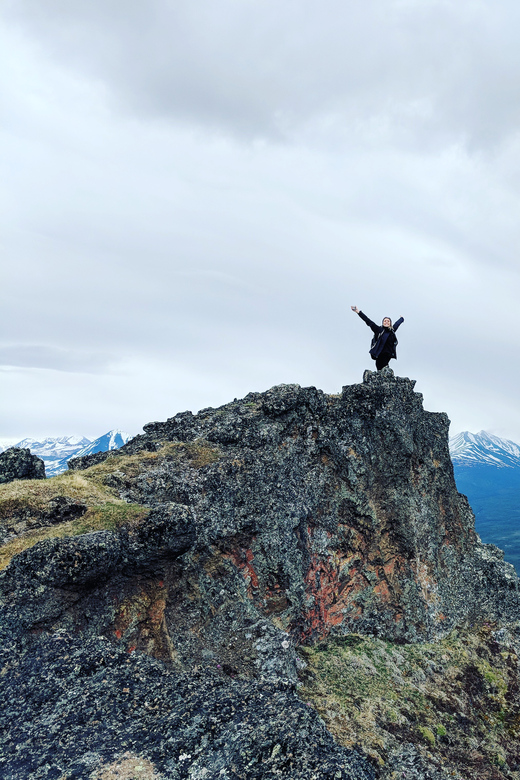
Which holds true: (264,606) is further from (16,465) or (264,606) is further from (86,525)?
(16,465)

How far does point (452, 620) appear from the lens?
120 ft

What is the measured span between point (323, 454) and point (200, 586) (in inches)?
559

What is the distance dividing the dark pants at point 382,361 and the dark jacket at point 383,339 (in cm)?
34

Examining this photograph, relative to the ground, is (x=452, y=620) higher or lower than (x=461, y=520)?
lower

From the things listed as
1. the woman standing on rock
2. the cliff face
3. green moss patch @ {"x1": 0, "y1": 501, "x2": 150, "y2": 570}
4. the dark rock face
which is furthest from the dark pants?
the dark rock face

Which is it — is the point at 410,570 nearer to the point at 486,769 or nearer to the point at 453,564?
the point at 453,564

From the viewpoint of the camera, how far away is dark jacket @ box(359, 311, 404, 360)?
36.2m

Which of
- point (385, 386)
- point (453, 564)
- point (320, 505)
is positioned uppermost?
point (385, 386)

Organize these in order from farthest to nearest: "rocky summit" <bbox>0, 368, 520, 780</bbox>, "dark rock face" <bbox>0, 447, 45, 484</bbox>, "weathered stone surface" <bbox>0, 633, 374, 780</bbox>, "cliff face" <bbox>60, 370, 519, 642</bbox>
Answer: "dark rock face" <bbox>0, 447, 45, 484</bbox>, "cliff face" <bbox>60, 370, 519, 642</bbox>, "rocky summit" <bbox>0, 368, 520, 780</bbox>, "weathered stone surface" <bbox>0, 633, 374, 780</bbox>

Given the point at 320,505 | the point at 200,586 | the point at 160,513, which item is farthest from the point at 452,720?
the point at 160,513

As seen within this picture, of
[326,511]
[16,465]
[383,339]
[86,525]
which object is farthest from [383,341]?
[16,465]

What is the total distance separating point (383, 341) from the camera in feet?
122

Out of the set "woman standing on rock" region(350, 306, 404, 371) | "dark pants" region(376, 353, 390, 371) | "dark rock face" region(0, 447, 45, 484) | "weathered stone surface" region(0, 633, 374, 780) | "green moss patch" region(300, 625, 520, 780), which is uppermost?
"woman standing on rock" region(350, 306, 404, 371)

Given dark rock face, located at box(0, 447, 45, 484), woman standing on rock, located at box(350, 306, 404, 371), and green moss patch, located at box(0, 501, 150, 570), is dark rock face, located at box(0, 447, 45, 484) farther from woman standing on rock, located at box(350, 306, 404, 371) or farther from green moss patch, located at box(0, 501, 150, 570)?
woman standing on rock, located at box(350, 306, 404, 371)
